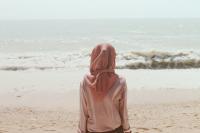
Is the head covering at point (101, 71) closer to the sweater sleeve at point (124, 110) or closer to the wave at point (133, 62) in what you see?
the sweater sleeve at point (124, 110)

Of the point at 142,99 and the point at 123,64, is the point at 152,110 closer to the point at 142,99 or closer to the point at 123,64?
the point at 142,99

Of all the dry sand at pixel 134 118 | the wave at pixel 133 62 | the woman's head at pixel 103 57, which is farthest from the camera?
the wave at pixel 133 62

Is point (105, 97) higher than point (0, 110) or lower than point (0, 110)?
higher

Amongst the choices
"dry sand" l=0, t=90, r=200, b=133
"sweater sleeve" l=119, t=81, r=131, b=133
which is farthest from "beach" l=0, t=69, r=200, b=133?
"sweater sleeve" l=119, t=81, r=131, b=133

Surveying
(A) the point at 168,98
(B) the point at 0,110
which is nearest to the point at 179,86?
(A) the point at 168,98

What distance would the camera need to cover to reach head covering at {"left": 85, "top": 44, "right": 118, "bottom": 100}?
10.5 feet

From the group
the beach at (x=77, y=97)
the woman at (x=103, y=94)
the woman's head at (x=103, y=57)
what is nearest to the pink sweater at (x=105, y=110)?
the woman at (x=103, y=94)

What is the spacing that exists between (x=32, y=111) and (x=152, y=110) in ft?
9.21

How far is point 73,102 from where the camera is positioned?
1026cm

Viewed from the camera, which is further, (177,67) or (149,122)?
(177,67)

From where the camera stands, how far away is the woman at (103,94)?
3.21m

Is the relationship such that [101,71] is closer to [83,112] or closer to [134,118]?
Result: [83,112]

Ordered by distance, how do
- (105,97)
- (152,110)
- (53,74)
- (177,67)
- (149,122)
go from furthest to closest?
(177,67) → (53,74) → (152,110) → (149,122) → (105,97)

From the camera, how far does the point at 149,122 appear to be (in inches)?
301
